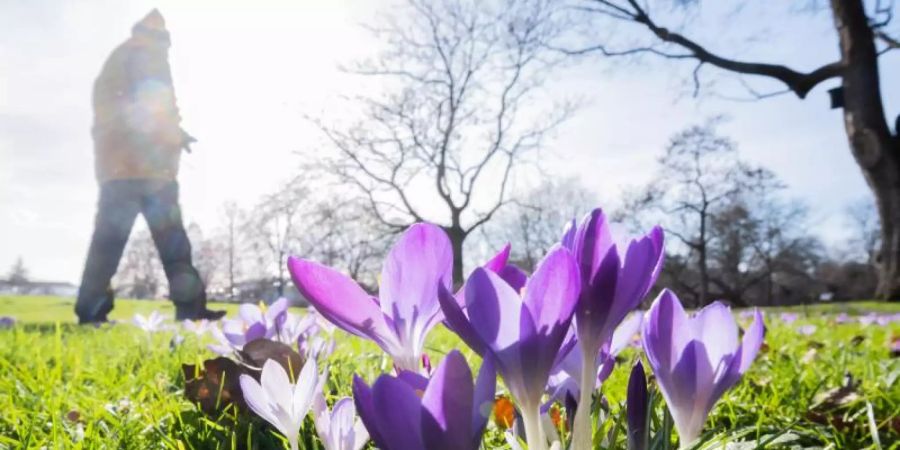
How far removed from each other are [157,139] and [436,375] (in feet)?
26.9

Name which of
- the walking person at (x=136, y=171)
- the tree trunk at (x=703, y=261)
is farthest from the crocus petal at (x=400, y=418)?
the tree trunk at (x=703, y=261)

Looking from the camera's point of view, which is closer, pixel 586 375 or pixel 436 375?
pixel 436 375

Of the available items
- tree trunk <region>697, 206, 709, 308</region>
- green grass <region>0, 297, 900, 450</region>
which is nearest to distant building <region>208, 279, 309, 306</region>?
tree trunk <region>697, 206, 709, 308</region>

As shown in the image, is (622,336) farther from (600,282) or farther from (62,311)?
(62,311)

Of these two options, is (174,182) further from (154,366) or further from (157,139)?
(154,366)

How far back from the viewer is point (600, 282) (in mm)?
520

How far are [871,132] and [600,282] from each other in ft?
46.8

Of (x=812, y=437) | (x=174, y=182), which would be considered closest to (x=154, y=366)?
(x=812, y=437)

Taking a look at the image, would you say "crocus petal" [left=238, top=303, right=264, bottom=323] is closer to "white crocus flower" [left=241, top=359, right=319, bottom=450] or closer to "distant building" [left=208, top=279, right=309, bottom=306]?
"white crocus flower" [left=241, top=359, right=319, bottom=450]

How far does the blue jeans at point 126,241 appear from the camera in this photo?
7141 mm

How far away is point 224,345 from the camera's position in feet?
5.11

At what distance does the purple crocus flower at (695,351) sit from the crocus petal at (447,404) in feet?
0.81

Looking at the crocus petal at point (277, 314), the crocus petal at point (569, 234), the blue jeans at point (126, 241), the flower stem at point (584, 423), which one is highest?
the blue jeans at point (126, 241)

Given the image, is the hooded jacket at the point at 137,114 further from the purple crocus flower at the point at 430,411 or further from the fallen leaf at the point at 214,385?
the purple crocus flower at the point at 430,411
